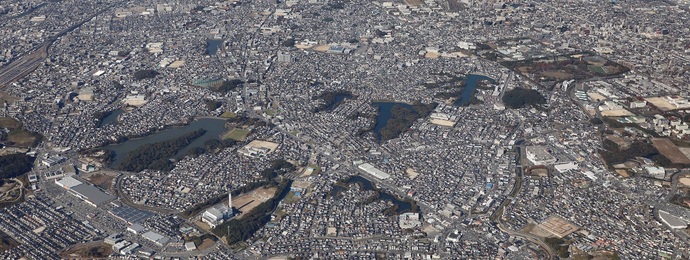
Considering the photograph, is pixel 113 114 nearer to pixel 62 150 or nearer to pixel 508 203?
pixel 62 150

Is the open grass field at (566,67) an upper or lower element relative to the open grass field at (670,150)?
lower

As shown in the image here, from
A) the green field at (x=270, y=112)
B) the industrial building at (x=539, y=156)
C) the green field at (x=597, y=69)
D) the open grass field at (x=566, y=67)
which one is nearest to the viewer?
the industrial building at (x=539, y=156)

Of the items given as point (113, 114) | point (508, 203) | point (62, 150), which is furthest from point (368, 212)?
point (113, 114)

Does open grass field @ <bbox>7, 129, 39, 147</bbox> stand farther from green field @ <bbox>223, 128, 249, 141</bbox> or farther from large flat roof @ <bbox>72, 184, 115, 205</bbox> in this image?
green field @ <bbox>223, 128, 249, 141</bbox>

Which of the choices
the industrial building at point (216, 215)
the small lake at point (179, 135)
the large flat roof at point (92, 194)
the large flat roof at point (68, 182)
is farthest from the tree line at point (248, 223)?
the large flat roof at point (68, 182)

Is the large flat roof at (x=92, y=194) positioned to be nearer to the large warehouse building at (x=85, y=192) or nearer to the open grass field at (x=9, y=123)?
the large warehouse building at (x=85, y=192)

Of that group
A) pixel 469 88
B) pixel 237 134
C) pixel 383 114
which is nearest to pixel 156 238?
pixel 237 134
